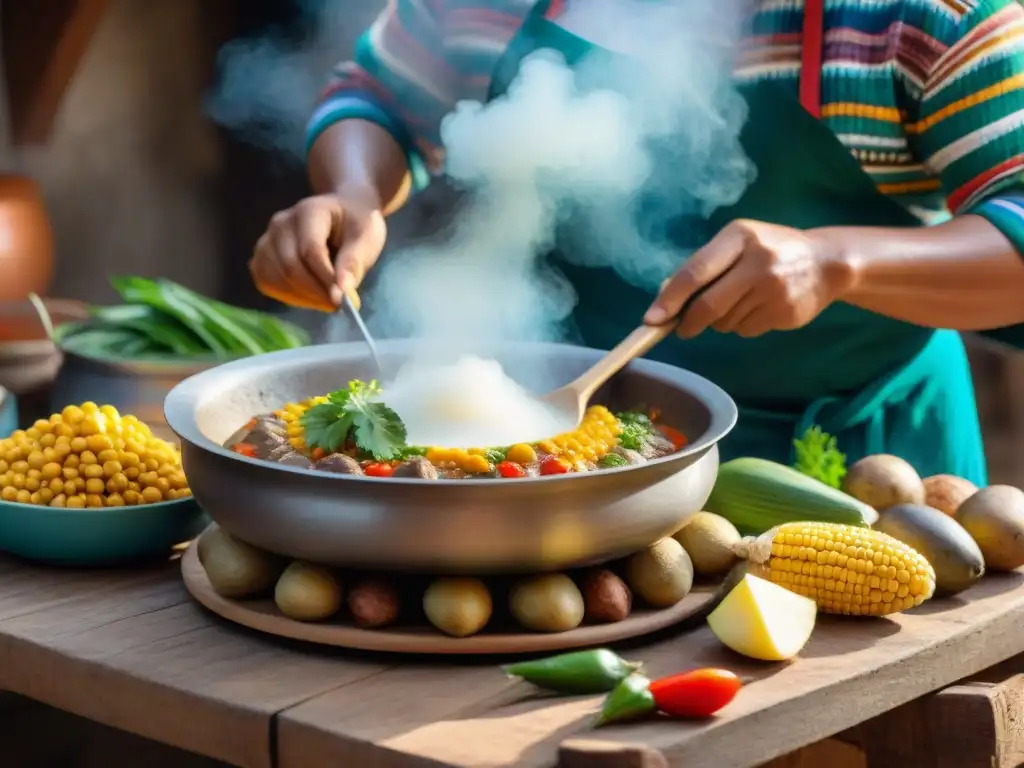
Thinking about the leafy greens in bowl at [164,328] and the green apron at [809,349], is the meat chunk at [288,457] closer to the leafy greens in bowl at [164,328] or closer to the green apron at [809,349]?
the green apron at [809,349]

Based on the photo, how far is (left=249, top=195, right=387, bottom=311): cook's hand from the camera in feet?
6.52

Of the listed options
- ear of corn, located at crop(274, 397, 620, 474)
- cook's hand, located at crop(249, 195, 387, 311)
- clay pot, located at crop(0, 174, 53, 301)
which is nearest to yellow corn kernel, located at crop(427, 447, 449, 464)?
ear of corn, located at crop(274, 397, 620, 474)

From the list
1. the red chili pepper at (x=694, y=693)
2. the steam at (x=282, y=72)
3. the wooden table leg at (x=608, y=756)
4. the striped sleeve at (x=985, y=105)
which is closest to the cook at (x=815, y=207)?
the striped sleeve at (x=985, y=105)

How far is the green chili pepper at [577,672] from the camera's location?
1.30m

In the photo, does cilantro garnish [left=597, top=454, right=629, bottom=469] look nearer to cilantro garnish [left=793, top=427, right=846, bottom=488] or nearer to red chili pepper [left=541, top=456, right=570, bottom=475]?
red chili pepper [left=541, top=456, right=570, bottom=475]

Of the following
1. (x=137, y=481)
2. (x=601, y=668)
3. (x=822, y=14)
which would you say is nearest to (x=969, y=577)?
(x=601, y=668)

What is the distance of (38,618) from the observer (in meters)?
1.50

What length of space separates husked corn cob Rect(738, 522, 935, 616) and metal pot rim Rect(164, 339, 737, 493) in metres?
0.16

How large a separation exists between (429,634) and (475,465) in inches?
8.2

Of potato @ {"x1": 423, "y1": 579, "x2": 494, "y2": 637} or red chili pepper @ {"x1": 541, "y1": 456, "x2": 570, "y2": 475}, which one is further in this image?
red chili pepper @ {"x1": 541, "y1": 456, "x2": 570, "y2": 475}

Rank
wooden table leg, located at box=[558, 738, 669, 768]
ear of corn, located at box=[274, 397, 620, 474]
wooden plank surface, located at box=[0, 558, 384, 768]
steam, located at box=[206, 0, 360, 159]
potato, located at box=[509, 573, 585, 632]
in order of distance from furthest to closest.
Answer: steam, located at box=[206, 0, 360, 159] → ear of corn, located at box=[274, 397, 620, 474] → potato, located at box=[509, 573, 585, 632] → wooden plank surface, located at box=[0, 558, 384, 768] → wooden table leg, located at box=[558, 738, 669, 768]

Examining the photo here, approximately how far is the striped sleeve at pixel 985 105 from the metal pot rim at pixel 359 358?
1.78 ft

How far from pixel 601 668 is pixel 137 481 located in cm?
75

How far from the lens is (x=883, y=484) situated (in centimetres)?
174
